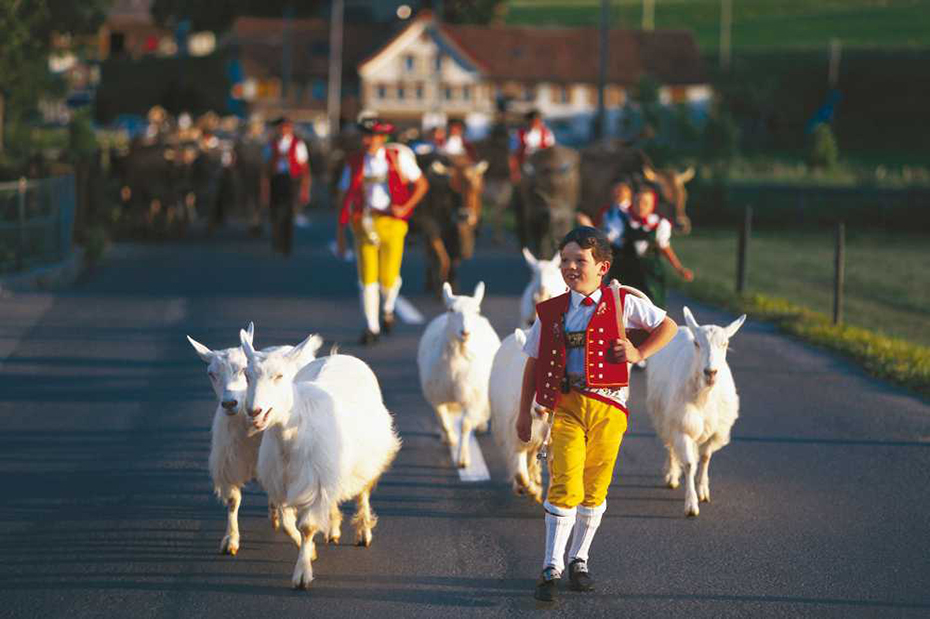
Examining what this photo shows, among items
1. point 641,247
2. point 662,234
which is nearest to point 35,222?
point 641,247

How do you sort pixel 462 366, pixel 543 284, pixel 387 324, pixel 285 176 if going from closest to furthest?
pixel 462 366 → pixel 543 284 → pixel 387 324 → pixel 285 176

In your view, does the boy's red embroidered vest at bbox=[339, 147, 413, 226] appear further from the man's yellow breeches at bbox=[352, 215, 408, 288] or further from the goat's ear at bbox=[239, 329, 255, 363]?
the goat's ear at bbox=[239, 329, 255, 363]

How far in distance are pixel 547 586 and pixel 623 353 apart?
120cm

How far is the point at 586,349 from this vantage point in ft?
26.3

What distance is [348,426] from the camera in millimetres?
8742

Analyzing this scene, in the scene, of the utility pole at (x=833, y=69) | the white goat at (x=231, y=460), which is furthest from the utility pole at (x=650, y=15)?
the white goat at (x=231, y=460)

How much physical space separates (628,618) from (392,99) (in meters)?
103

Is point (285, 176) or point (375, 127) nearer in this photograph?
point (375, 127)

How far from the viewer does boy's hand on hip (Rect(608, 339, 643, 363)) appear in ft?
26.2

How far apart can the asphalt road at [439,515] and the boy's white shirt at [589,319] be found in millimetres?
1124

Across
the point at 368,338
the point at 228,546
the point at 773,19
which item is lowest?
the point at 228,546

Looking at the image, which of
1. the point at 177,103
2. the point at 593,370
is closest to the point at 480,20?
the point at 177,103

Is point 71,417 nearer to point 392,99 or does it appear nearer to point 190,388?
point 190,388

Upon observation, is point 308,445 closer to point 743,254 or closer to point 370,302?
point 370,302
